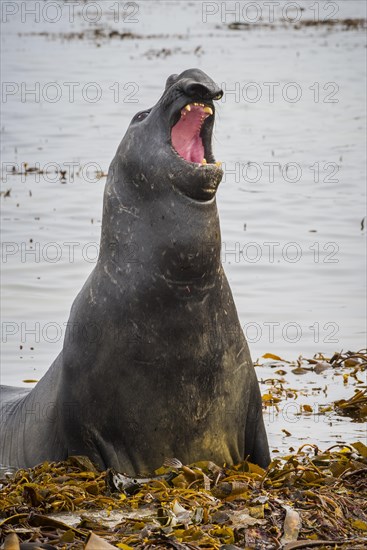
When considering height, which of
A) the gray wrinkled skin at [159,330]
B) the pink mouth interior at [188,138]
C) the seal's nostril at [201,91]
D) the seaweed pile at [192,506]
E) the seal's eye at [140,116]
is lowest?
the seaweed pile at [192,506]

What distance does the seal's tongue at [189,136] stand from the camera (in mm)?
7309

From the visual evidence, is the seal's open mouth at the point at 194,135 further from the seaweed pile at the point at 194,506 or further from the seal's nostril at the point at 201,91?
the seaweed pile at the point at 194,506

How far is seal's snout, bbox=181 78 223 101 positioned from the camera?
709cm

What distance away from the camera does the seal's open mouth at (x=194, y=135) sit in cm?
727

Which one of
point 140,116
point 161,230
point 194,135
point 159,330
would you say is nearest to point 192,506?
point 159,330

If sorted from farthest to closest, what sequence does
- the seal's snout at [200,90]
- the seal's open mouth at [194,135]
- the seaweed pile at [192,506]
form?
1. the seal's open mouth at [194,135]
2. the seal's snout at [200,90]
3. the seaweed pile at [192,506]

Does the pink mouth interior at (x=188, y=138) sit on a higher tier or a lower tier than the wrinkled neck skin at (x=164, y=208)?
higher

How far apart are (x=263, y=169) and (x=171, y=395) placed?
14.8 metres

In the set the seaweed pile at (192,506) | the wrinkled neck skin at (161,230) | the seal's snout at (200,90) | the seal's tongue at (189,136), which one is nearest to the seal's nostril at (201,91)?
the seal's snout at (200,90)

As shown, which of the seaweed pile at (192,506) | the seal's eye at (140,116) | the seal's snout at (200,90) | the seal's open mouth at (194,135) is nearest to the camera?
the seaweed pile at (192,506)

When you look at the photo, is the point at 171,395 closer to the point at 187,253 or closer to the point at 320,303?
the point at 187,253

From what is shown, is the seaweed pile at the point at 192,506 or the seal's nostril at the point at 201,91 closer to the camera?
the seaweed pile at the point at 192,506

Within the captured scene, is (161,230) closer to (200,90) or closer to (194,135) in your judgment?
(194,135)

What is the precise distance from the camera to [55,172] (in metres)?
21.6
